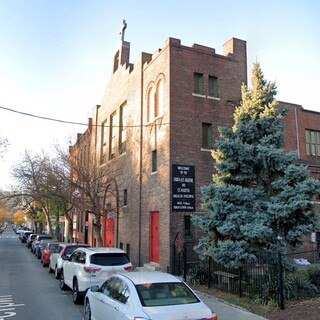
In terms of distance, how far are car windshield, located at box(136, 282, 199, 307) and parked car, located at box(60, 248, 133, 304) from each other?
15.3 ft

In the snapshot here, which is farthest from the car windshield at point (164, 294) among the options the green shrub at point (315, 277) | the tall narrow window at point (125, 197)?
the tall narrow window at point (125, 197)

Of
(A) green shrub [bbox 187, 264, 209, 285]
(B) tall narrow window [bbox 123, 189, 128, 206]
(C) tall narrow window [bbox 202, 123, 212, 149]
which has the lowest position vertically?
(A) green shrub [bbox 187, 264, 209, 285]

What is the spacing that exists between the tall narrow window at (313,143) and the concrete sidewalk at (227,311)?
21172 millimetres

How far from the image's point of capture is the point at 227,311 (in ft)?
32.5

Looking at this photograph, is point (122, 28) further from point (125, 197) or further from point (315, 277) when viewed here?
point (315, 277)

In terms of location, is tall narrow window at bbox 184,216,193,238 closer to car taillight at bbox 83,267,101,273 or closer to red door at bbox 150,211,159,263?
red door at bbox 150,211,159,263

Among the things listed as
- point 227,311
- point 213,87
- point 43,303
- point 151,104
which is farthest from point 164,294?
point 151,104

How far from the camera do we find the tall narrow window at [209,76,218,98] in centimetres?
1916

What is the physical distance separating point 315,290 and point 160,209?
8.15 meters

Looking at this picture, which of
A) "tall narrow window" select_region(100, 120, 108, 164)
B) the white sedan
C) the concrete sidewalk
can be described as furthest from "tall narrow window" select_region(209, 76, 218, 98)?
the white sedan

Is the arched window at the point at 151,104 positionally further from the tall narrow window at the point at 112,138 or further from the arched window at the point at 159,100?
the tall narrow window at the point at 112,138

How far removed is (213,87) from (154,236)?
8177 mm

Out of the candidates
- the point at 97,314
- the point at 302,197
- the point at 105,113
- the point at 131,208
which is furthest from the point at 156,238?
the point at 105,113

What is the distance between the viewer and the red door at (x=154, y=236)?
59.4ft
